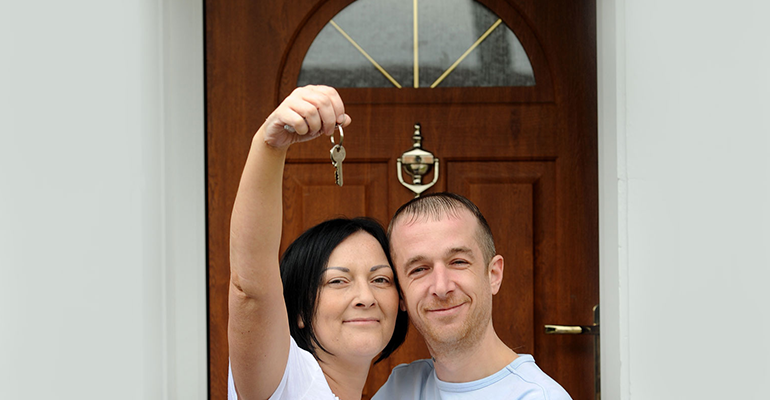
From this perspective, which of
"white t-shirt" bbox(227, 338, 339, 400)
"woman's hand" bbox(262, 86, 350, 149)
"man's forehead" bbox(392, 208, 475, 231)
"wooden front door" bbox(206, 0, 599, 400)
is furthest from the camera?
"wooden front door" bbox(206, 0, 599, 400)

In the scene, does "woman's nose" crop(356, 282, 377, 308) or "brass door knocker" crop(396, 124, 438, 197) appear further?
"brass door knocker" crop(396, 124, 438, 197)

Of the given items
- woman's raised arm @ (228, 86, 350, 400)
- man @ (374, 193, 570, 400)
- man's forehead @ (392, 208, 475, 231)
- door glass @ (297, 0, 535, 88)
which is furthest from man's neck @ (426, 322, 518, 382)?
door glass @ (297, 0, 535, 88)

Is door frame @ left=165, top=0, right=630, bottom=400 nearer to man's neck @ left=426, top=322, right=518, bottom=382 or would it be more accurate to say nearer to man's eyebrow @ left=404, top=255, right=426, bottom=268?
man's neck @ left=426, top=322, right=518, bottom=382

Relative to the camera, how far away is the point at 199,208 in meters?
1.92

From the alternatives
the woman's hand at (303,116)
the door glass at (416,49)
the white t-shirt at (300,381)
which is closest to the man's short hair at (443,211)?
the white t-shirt at (300,381)

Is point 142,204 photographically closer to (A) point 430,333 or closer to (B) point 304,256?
(B) point 304,256

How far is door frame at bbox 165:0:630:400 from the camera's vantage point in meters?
1.67

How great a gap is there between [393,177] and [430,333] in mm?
710

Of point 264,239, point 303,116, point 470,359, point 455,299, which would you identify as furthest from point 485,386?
point 303,116

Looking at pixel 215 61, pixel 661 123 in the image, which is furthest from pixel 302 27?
pixel 661 123

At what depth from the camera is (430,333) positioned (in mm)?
1362

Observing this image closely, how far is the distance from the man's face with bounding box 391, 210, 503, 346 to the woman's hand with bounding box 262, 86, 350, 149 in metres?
0.45

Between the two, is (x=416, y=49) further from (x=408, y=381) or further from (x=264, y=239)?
(x=264, y=239)

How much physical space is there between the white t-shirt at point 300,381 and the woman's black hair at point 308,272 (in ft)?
0.41
